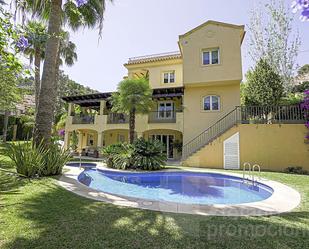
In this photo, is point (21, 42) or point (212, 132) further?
point (212, 132)

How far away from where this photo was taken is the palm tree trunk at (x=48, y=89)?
10.2 m

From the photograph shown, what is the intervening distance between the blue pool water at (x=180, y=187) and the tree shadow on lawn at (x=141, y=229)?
2.90m

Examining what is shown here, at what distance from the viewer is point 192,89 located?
1962cm

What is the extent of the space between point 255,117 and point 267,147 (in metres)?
2.58

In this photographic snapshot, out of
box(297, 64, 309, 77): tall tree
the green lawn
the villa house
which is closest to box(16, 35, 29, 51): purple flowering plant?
the green lawn

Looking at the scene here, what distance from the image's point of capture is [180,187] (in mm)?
11266

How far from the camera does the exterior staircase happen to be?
14.8 m

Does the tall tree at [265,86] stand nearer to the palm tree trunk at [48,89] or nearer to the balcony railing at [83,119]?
the palm tree trunk at [48,89]

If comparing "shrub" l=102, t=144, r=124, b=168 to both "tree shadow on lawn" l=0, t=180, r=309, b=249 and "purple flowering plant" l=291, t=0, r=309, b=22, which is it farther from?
"purple flowering plant" l=291, t=0, r=309, b=22

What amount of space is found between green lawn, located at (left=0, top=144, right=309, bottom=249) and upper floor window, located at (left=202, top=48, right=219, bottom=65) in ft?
49.3

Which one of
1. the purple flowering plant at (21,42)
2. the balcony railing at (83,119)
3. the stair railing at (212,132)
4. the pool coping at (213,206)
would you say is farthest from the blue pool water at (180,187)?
the balcony railing at (83,119)

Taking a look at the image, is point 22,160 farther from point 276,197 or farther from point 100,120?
point 100,120

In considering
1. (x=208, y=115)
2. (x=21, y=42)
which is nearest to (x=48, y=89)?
(x=21, y=42)

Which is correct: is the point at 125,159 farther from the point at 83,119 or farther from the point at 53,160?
the point at 83,119
